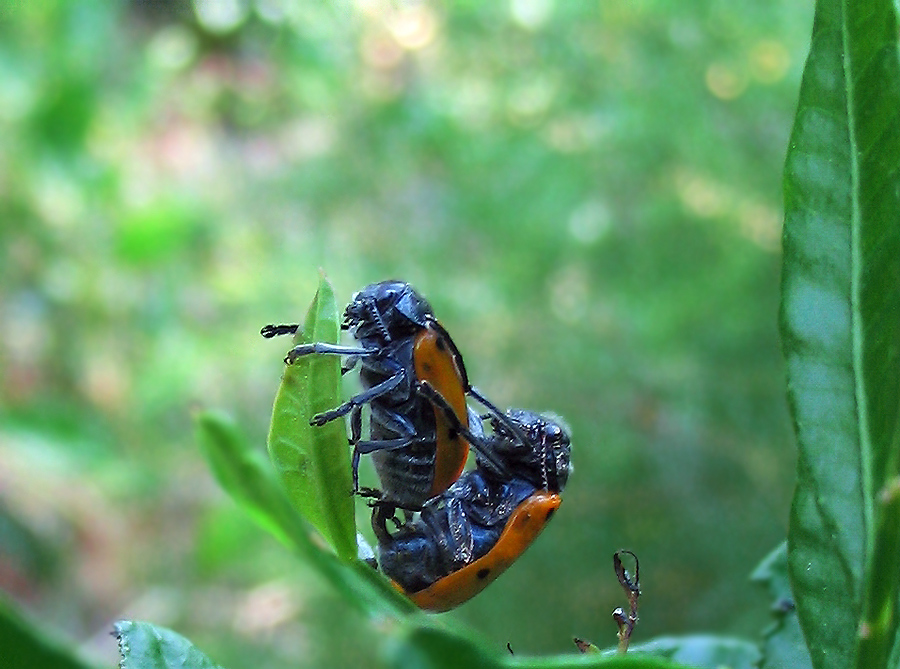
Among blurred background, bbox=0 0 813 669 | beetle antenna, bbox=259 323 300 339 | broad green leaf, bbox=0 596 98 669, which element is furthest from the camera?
blurred background, bbox=0 0 813 669

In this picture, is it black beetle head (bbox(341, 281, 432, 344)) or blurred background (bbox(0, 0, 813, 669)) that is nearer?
black beetle head (bbox(341, 281, 432, 344))

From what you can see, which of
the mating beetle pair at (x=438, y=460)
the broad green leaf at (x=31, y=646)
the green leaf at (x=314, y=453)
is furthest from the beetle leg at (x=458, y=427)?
the broad green leaf at (x=31, y=646)

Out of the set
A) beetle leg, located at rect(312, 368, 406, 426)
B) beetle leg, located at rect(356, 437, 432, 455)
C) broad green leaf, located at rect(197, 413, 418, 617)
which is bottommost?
broad green leaf, located at rect(197, 413, 418, 617)

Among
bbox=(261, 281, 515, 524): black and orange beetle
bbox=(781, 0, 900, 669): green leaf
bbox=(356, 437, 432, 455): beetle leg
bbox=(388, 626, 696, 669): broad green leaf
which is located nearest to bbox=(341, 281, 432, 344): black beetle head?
bbox=(261, 281, 515, 524): black and orange beetle

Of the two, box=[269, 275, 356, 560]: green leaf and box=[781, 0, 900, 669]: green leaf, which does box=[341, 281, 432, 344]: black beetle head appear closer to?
box=[269, 275, 356, 560]: green leaf

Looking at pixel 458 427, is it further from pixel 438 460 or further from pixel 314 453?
pixel 314 453

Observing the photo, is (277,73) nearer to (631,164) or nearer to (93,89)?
(93,89)

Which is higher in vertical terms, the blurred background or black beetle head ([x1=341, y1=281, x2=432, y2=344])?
the blurred background
